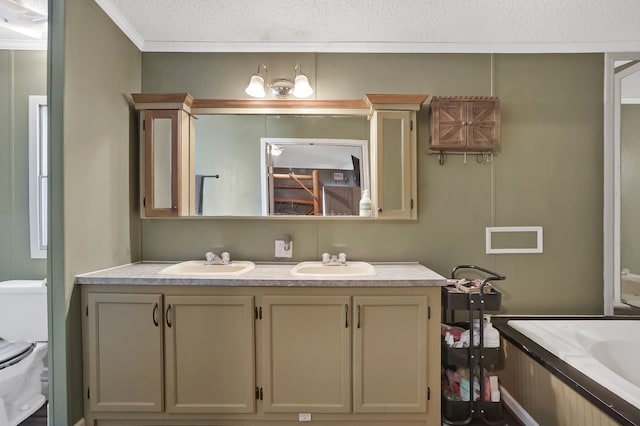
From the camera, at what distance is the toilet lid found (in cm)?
154

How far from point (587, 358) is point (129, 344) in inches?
91.6

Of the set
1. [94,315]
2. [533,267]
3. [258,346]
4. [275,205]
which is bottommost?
[258,346]

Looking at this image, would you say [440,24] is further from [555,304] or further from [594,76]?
[555,304]

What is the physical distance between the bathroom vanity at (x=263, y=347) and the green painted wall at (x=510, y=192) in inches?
21.6

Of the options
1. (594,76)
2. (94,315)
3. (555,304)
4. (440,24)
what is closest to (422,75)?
(440,24)

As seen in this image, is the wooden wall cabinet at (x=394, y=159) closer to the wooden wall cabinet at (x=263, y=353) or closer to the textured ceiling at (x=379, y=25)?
the textured ceiling at (x=379, y=25)

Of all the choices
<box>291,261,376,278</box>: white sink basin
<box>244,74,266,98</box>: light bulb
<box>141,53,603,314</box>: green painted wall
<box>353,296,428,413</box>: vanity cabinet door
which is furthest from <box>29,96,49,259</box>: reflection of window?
<box>353,296,428,413</box>: vanity cabinet door

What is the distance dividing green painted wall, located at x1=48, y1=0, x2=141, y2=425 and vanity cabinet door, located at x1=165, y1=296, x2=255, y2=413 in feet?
1.63

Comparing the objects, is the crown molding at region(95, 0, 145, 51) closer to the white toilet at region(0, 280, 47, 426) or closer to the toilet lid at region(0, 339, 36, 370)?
the white toilet at region(0, 280, 47, 426)

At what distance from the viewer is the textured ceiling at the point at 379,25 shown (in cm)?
174

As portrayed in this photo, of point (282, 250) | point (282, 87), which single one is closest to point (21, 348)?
point (282, 250)

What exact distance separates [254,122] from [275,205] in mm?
595

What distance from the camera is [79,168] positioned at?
159 cm

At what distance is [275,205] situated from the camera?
2.05 metres
